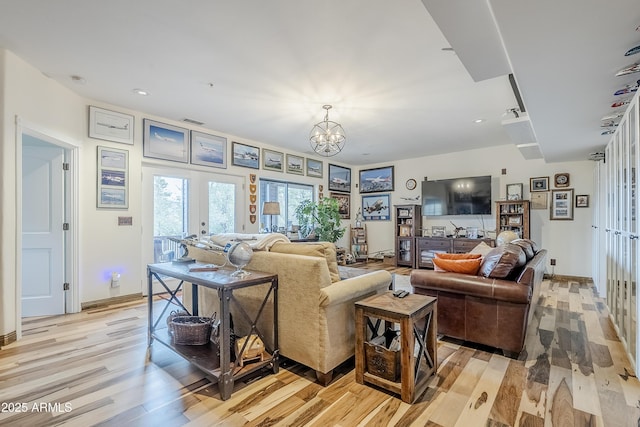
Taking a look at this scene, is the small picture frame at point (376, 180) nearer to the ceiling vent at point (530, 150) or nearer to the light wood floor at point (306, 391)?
the ceiling vent at point (530, 150)

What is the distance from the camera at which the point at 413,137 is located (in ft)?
17.8

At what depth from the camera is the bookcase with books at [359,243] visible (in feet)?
25.0

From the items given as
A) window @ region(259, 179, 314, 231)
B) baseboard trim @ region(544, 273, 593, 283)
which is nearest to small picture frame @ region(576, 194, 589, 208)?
baseboard trim @ region(544, 273, 593, 283)

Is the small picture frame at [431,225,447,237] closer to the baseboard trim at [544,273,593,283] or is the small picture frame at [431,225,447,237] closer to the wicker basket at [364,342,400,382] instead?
the baseboard trim at [544,273,593,283]

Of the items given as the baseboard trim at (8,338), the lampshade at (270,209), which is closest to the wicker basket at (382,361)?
the baseboard trim at (8,338)

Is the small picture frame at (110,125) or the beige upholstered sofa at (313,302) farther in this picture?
the small picture frame at (110,125)

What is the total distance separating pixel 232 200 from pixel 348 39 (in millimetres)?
3663

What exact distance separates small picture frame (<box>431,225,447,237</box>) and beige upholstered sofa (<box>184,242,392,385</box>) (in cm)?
459

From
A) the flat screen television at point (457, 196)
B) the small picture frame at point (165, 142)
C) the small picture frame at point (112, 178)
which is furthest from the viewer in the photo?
the flat screen television at point (457, 196)

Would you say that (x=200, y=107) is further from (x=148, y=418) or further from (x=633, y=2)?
(x=633, y=2)

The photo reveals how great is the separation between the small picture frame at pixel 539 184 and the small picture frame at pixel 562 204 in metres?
0.16

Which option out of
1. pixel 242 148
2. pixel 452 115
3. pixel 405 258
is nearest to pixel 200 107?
pixel 242 148

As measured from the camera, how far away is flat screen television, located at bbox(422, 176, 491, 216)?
6.05 m

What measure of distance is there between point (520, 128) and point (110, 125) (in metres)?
5.29
